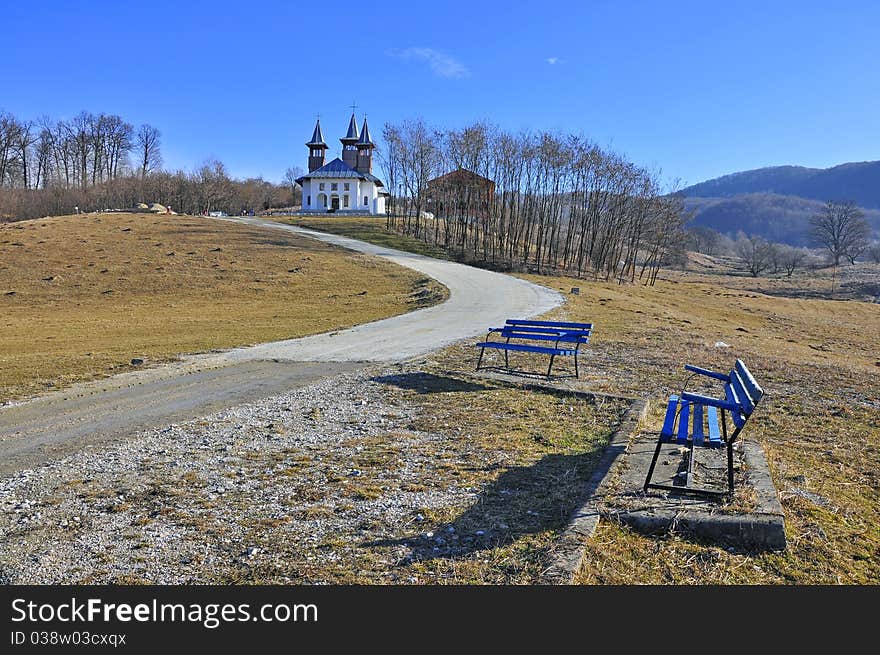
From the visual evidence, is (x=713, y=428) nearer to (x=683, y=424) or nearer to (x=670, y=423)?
(x=683, y=424)

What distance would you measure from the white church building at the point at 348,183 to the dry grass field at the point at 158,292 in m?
24.8

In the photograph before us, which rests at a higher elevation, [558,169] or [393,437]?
[558,169]

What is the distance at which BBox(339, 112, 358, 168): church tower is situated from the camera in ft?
272

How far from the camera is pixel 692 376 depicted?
10961mm

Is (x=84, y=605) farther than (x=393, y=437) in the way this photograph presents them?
No

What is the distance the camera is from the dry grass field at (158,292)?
50.2ft

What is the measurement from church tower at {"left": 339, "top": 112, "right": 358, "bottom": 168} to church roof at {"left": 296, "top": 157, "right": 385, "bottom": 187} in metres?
1.61

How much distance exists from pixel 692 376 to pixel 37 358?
1283cm

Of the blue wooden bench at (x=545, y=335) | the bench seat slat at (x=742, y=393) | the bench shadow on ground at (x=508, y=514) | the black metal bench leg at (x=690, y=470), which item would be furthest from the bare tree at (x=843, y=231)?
the bench shadow on ground at (x=508, y=514)

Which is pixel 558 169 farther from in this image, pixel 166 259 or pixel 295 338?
pixel 295 338

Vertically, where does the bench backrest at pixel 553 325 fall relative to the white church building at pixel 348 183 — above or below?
below

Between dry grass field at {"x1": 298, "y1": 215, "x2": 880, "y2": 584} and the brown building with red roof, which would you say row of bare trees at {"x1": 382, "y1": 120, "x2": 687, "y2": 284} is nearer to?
the brown building with red roof

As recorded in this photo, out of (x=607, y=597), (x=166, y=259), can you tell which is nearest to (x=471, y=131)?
(x=166, y=259)

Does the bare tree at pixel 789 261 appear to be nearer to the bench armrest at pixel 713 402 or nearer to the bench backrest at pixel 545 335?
the bench backrest at pixel 545 335
